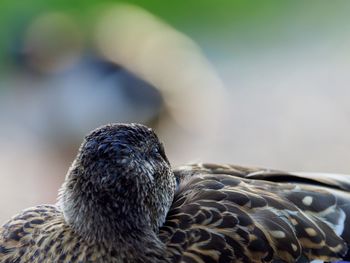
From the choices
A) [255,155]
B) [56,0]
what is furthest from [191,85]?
[56,0]

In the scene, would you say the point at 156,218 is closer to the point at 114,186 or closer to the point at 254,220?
the point at 114,186

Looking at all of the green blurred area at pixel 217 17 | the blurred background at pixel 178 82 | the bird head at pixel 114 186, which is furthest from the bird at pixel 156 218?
the green blurred area at pixel 217 17

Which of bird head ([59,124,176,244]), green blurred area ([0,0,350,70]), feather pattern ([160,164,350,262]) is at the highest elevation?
green blurred area ([0,0,350,70])

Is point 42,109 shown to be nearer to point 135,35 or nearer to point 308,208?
point 135,35

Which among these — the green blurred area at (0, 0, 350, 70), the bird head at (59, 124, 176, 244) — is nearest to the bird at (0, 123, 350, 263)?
the bird head at (59, 124, 176, 244)

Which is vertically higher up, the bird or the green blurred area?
the green blurred area

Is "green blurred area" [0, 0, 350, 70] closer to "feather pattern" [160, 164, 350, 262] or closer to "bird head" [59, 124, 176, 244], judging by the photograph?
"feather pattern" [160, 164, 350, 262]

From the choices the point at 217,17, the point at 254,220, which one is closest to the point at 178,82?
the point at 217,17
